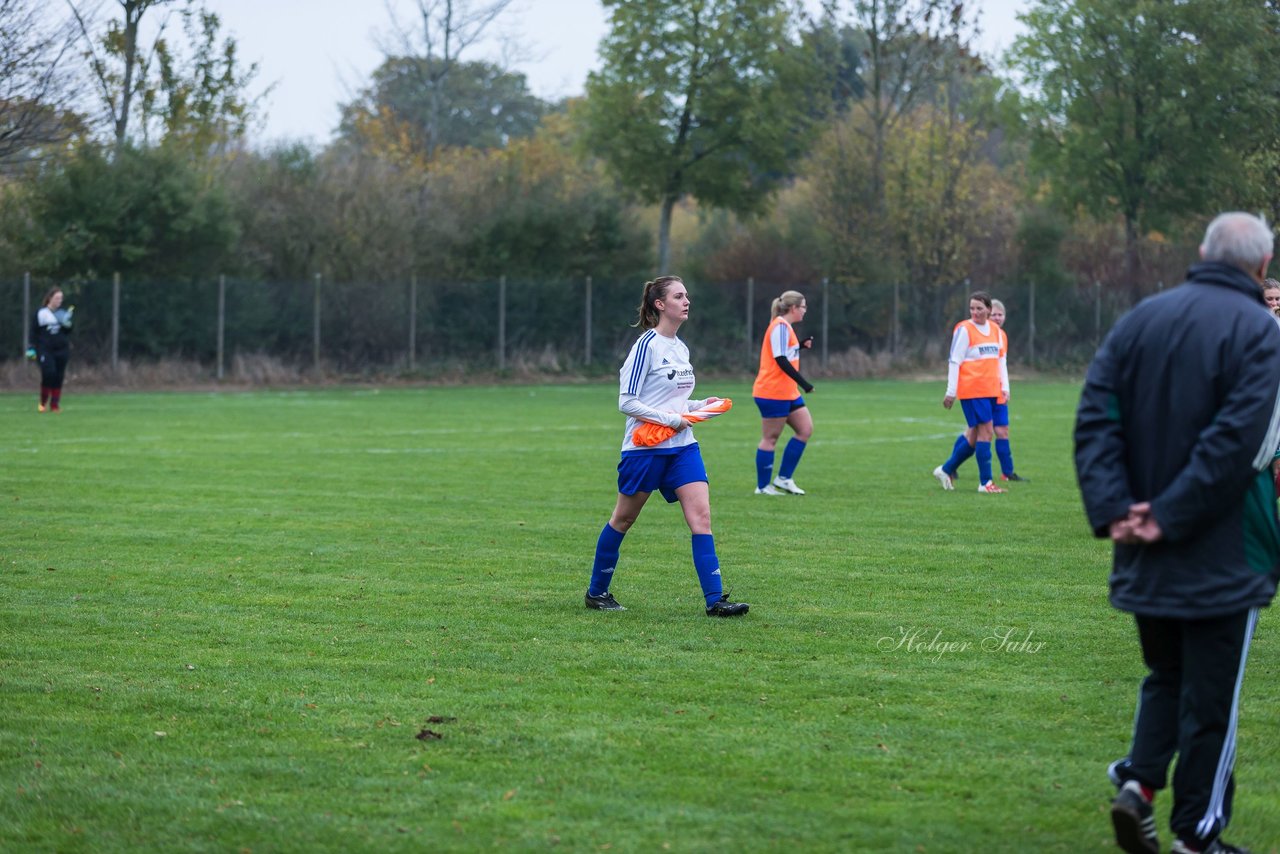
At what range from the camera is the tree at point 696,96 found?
42406 millimetres

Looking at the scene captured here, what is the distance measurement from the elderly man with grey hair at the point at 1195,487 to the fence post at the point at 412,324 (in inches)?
1347

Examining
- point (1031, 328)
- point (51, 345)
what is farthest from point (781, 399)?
point (1031, 328)

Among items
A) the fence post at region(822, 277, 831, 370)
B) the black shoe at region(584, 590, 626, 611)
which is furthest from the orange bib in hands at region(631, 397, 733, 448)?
the fence post at region(822, 277, 831, 370)

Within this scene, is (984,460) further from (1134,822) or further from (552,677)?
(1134,822)

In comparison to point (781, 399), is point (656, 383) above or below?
above

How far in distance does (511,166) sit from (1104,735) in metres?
40.3

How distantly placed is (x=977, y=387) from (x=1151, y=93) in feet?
102

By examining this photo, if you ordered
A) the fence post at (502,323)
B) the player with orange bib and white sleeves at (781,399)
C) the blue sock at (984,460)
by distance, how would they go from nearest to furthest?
the player with orange bib and white sleeves at (781,399), the blue sock at (984,460), the fence post at (502,323)

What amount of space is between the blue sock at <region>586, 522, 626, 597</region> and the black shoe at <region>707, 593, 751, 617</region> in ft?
2.00

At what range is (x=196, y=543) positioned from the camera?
1124cm

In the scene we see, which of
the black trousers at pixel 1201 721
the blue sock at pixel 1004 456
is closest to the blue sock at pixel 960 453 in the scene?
the blue sock at pixel 1004 456

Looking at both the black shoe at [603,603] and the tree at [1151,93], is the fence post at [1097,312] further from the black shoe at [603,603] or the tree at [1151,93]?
the black shoe at [603,603]

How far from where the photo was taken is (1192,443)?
4.52 metres

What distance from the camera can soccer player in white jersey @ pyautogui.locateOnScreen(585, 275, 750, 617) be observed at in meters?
8.50
